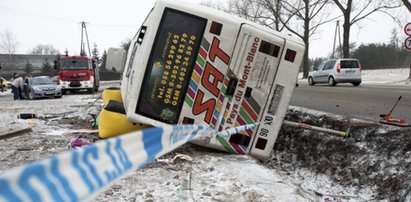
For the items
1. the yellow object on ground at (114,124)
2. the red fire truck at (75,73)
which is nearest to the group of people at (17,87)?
the red fire truck at (75,73)

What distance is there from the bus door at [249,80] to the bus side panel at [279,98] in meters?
0.06

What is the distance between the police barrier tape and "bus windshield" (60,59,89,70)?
941 inches

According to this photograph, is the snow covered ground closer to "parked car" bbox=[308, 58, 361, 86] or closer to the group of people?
"parked car" bbox=[308, 58, 361, 86]

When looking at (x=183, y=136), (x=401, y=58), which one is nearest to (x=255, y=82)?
(x=183, y=136)

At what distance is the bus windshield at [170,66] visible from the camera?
201 inches

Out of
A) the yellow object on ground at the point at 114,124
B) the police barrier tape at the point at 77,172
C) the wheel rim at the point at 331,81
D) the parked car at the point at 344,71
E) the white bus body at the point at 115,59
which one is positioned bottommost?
the yellow object on ground at the point at 114,124

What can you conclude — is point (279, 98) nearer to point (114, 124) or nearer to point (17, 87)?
point (114, 124)

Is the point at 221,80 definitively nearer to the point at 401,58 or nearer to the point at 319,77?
the point at 319,77

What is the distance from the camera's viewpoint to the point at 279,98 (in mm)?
5387

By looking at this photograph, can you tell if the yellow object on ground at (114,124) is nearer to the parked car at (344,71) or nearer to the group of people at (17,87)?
the group of people at (17,87)

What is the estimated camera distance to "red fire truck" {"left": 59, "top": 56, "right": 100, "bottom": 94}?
2406 cm

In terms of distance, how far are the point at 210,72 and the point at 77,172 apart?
396 cm

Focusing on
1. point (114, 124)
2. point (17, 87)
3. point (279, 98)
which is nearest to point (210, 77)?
point (279, 98)

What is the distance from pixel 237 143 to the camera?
5363mm
